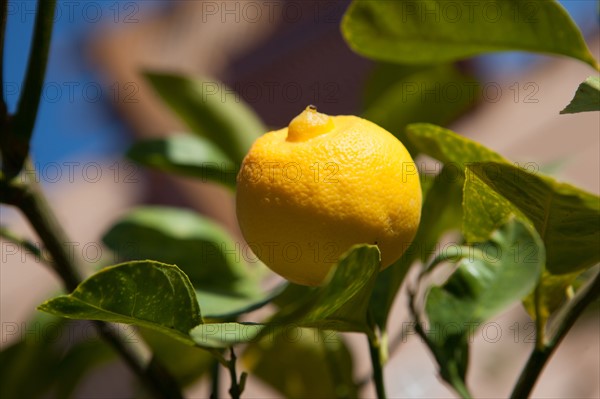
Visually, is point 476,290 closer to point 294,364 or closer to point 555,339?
point 555,339

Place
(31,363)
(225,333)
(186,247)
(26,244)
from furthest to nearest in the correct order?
(31,363), (186,247), (26,244), (225,333)

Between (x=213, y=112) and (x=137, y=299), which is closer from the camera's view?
(x=137, y=299)

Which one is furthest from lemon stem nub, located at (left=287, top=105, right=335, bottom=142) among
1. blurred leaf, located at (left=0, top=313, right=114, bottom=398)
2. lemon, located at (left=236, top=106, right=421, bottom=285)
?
blurred leaf, located at (left=0, top=313, right=114, bottom=398)

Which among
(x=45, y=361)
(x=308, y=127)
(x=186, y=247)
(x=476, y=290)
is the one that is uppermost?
(x=308, y=127)

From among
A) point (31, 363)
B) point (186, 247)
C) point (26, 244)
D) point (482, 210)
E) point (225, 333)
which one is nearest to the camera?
point (225, 333)

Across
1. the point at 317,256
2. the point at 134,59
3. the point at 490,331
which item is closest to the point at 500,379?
the point at 490,331

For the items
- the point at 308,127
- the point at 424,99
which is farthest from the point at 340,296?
the point at 424,99
